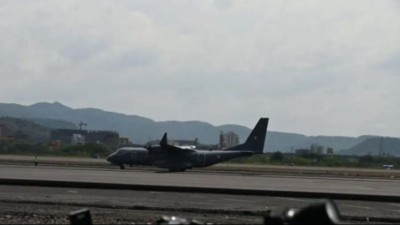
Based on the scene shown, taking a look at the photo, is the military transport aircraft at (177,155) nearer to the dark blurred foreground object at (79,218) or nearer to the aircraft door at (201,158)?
the aircraft door at (201,158)

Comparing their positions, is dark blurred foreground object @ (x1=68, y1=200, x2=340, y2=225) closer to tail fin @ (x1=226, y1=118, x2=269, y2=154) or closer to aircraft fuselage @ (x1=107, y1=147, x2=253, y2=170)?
aircraft fuselage @ (x1=107, y1=147, x2=253, y2=170)

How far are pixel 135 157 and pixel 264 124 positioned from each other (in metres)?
10.8

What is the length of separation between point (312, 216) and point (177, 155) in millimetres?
54396

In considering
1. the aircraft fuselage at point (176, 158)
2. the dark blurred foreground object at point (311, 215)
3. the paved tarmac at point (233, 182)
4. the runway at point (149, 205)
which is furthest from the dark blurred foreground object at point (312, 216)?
the aircraft fuselage at point (176, 158)

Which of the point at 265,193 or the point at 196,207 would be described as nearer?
the point at 196,207

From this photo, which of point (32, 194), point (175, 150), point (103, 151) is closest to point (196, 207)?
point (32, 194)

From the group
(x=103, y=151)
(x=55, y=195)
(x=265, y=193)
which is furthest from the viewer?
(x=103, y=151)

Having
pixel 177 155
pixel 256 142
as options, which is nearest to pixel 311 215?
pixel 177 155

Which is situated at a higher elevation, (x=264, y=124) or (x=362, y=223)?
(x=264, y=124)

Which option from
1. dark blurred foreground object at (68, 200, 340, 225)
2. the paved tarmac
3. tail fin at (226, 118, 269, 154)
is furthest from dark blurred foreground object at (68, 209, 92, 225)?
tail fin at (226, 118, 269, 154)

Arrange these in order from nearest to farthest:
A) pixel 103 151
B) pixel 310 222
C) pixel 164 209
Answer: pixel 310 222
pixel 164 209
pixel 103 151

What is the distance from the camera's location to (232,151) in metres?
64.1

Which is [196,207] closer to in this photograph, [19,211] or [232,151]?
[19,211]

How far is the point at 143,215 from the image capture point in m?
19.0
